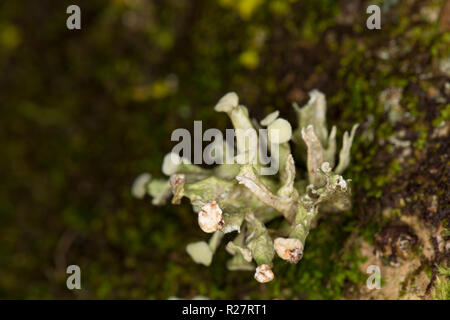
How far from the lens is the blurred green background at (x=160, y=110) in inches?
79.4

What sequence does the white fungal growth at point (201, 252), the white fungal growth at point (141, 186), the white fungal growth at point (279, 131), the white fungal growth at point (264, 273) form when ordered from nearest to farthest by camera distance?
the white fungal growth at point (264, 273) < the white fungal growth at point (279, 131) < the white fungal growth at point (201, 252) < the white fungal growth at point (141, 186)

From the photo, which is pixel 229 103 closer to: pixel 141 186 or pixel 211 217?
pixel 211 217

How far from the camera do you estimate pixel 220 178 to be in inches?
75.6

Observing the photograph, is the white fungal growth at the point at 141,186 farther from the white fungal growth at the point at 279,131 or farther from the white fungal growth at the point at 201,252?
the white fungal growth at the point at 279,131

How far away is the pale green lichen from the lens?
66.7 inches

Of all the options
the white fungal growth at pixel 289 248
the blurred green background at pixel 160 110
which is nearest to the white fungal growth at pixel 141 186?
the blurred green background at pixel 160 110

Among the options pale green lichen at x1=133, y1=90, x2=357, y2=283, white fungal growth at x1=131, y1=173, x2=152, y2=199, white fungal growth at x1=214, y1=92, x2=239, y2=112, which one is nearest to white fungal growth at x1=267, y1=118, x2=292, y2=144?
pale green lichen at x1=133, y1=90, x2=357, y2=283

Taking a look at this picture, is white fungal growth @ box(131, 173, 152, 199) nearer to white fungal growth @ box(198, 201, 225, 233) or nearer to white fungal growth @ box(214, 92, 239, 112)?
white fungal growth @ box(214, 92, 239, 112)

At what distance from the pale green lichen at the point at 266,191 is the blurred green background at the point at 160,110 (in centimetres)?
18

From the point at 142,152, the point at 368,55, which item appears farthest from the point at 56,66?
the point at 368,55

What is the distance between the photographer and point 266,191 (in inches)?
68.9

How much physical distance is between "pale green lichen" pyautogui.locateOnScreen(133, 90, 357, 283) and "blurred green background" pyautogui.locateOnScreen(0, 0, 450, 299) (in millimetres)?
176

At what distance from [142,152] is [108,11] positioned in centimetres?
105
